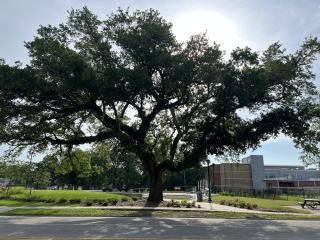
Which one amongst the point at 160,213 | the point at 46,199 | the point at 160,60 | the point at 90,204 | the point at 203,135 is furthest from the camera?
the point at 46,199

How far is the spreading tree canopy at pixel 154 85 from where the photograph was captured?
26.1m

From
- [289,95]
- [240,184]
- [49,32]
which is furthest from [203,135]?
[240,184]

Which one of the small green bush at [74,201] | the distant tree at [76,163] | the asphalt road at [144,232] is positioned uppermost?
the distant tree at [76,163]

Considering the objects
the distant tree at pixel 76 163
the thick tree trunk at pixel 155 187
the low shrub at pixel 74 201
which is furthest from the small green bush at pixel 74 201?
the thick tree trunk at pixel 155 187

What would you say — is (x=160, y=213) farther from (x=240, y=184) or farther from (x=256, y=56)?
(x=240, y=184)

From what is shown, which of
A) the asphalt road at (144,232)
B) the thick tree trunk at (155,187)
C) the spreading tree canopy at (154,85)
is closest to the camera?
the asphalt road at (144,232)

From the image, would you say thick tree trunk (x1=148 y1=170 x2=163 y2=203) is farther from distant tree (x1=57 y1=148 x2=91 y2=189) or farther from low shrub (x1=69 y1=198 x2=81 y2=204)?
Answer: distant tree (x1=57 y1=148 x2=91 y2=189)

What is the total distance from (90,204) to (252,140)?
1326 cm

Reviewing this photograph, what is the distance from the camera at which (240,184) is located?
96312 millimetres

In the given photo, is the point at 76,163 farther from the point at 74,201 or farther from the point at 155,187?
the point at 155,187

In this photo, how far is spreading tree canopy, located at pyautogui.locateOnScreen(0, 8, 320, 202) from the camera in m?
26.1

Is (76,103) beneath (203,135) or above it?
above

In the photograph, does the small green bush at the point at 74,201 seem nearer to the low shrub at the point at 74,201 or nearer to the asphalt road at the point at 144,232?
the low shrub at the point at 74,201

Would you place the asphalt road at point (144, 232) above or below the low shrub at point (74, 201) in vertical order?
below
